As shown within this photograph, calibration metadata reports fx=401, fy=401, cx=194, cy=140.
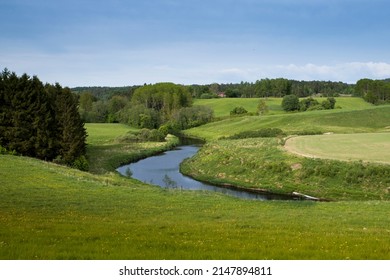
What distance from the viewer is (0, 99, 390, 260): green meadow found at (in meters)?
11.2

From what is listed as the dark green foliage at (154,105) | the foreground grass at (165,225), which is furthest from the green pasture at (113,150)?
the foreground grass at (165,225)

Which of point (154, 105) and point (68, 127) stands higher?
point (154, 105)

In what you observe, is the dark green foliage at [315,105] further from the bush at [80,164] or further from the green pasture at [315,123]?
the bush at [80,164]

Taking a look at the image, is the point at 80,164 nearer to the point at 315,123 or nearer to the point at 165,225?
the point at 165,225

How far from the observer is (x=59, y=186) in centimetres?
3034

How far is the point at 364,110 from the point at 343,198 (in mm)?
87439

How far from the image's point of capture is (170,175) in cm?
5778

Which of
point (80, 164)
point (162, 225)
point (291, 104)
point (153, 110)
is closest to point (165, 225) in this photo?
point (162, 225)

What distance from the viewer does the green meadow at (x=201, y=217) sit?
11227 millimetres

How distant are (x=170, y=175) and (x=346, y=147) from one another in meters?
27.5

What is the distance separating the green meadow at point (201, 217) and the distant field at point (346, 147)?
4174 mm

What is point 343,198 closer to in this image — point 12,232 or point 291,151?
point 291,151

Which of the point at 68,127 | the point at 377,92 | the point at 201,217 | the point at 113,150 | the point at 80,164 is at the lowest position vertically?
the point at 113,150

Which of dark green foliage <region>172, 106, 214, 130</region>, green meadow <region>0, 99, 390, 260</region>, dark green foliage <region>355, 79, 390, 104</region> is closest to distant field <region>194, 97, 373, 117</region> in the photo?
dark green foliage <region>355, 79, 390, 104</region>
